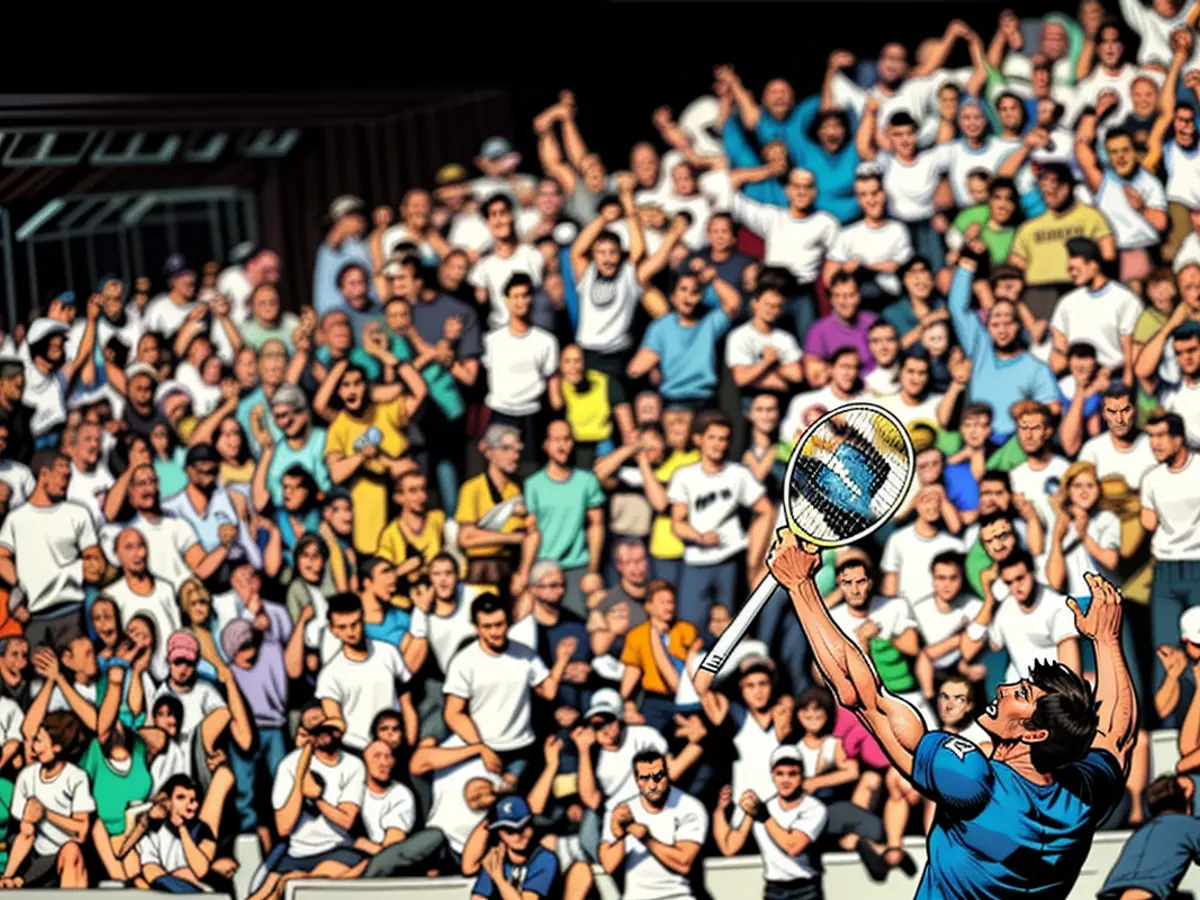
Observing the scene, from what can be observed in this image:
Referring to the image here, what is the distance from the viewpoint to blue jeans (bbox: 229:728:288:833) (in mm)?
6398

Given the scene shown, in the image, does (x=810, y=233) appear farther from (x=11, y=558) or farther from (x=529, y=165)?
(x=11, y=558)

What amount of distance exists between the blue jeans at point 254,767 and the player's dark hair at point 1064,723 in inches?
103

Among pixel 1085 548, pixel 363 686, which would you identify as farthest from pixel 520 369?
pixel 1085 548

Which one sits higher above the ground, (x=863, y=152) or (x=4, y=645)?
(x=863, y=152)

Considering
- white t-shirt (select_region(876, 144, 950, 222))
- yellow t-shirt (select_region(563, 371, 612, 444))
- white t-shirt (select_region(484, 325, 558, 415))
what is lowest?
yellow t-shirt (select_region(563, 371, 612, 444))

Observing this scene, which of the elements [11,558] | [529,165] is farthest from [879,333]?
[11,558]

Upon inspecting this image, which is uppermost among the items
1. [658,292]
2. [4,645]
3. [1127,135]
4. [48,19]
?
[48,19]

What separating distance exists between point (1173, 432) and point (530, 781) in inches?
97.7

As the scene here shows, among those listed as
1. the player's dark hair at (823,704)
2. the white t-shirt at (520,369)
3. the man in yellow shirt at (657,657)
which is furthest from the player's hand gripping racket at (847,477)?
the white t-shirt at (520,369)

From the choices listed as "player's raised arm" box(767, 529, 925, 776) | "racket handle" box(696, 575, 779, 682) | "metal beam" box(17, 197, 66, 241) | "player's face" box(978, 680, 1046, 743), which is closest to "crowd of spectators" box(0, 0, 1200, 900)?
"metal beam" box(17, 197, 66, 241)

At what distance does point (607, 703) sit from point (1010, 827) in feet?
6.14

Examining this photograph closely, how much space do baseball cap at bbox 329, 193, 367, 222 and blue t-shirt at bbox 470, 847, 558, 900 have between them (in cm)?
265

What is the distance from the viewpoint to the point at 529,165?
7383mm

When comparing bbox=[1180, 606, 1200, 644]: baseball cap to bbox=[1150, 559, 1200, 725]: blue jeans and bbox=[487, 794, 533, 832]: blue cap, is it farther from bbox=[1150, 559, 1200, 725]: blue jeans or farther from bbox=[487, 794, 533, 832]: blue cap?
bbox=[487, 794, 533, 832]: blue cap
